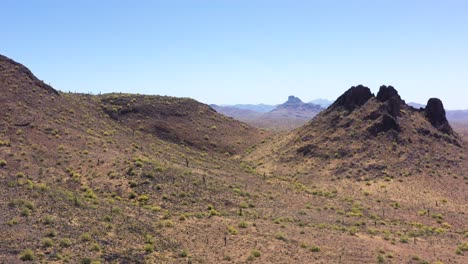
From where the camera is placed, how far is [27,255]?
61.5ft

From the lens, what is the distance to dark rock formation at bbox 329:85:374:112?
70000mm

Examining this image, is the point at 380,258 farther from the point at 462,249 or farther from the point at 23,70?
the point at 23,70

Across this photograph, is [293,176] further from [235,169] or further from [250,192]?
[250,192]

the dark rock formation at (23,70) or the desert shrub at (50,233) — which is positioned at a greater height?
the dark rock formation at (23,70)

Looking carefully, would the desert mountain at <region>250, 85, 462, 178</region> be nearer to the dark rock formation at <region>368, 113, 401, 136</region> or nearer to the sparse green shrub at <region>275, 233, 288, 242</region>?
the dark rock formation at <region>368, 113, 401, 136</region>

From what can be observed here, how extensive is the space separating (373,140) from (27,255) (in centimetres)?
5097

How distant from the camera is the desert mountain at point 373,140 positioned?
54.1m

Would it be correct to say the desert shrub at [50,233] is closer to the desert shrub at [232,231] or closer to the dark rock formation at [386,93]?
the desert shrub at [232,231]

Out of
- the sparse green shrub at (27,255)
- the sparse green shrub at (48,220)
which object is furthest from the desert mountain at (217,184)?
the sparse green shrub at (27,255)

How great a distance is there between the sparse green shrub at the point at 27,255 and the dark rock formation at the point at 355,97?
195 feet

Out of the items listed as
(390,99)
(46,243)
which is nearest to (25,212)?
(46,243)

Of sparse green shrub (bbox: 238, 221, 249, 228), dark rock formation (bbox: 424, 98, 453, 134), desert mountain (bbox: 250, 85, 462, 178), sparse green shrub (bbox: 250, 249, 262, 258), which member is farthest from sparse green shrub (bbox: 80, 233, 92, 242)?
dark rock formation (bbox: 424, 98, 453, 134)

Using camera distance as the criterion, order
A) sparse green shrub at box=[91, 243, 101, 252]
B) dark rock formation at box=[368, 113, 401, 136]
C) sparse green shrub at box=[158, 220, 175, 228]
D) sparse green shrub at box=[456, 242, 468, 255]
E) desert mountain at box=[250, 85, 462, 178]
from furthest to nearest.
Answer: dark rock formation at box=[368, 113, 401, 136] → desert mountain at box=[250, 85, 462, 178] → sparse green shrub at box=[158, 220, 175, 228] → sparse green shrub at box=[456, 242, 468, 255] → sparse green shrub at box=[91, 243, 101, 252]

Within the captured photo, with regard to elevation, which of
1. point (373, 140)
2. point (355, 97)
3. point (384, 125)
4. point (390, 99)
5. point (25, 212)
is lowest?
point (25, 212)
